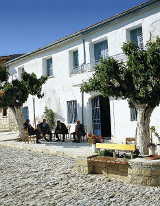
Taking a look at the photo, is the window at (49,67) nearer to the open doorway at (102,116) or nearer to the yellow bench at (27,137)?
the open doorway at (102,116)

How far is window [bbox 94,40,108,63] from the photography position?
1775 cm

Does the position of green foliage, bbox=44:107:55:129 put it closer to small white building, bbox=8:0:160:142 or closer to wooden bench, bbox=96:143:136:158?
small white building, bbox=8:0:160:142

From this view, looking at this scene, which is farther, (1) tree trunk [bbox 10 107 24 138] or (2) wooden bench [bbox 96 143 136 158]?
(1) tree trunk [bbox 10 107 24 138]

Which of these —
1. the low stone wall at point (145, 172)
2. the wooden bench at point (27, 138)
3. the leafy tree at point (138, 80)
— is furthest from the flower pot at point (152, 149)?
the wooden bench at point (27, 138)

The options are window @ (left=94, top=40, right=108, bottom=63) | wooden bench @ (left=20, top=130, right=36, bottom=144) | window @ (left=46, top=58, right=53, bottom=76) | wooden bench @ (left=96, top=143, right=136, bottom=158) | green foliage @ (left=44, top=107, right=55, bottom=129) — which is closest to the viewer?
wooden bench @ (left=96, top=143, right=136, bottom=158)

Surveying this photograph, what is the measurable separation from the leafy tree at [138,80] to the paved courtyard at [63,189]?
7.32ft

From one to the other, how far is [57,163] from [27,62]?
47.3 feet

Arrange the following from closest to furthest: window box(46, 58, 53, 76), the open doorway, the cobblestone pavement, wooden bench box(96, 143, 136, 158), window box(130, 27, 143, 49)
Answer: the cobblestone pavement < wooden bench box(96, 143, 136, 158) < window box(130, 27, 143, 49) < the open doorway < window box(46, 58, 53, 76)

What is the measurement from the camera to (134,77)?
31.2 ft

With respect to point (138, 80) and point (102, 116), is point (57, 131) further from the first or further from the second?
point (138, 80)

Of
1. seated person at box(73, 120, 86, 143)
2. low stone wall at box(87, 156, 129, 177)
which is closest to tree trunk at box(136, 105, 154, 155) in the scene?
low stone wall at box(87, 156, 129, 177)

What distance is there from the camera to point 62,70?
20.8 meters

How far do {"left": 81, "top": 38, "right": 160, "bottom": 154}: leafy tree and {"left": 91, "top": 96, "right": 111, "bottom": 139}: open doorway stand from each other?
8.13 m

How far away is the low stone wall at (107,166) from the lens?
27.9ft
